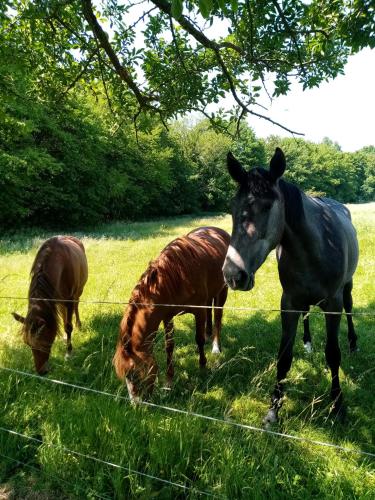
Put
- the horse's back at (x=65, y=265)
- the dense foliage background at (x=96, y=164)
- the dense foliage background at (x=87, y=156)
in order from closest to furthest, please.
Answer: the horse's back at (x=65, y=265) < the dense foliage background at (x=87, y=156) < the dense foliage background at (x=96, y=164)

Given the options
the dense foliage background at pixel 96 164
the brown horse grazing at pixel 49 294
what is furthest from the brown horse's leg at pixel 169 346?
the dense foliage background at pixel 96 164

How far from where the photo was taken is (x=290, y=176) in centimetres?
5581

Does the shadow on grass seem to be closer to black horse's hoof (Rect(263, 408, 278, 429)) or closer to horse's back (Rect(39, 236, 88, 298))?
black horse's hoof (Rect(263, 408, 278, 429))

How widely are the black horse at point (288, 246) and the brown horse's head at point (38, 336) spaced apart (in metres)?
2.37

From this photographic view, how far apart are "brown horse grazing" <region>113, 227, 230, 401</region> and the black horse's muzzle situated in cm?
102

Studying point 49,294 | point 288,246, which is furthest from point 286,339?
point 49,294

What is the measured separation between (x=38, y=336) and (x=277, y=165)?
2941 mm

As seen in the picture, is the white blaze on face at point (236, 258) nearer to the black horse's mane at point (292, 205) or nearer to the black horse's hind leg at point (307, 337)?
the black horse's mane at point (292, 205)

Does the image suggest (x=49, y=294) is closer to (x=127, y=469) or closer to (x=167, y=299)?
(x=167, y=299)

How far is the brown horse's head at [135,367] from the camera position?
9.42ft

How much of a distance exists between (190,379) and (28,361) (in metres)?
2.06

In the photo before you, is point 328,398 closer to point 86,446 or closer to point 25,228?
point 86,446

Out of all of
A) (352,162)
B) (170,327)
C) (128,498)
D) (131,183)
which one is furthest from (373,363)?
(352,162)

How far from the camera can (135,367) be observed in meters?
2.88
